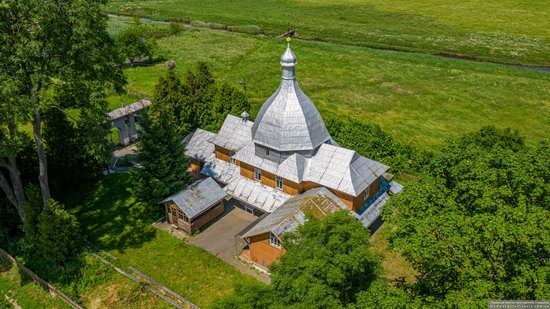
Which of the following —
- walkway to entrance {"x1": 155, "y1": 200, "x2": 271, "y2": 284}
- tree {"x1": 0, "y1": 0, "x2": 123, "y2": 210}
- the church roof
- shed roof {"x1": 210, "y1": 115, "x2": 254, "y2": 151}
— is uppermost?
tree {"x1": 0, "y1": 0, "x2": 123, "y2": 210}

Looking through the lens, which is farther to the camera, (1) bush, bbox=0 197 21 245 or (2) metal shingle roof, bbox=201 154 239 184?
(2) metal shingle roof, bbox=201 154 239 184

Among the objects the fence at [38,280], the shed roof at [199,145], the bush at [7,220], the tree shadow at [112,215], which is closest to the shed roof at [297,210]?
the tree shadow at [112,215]

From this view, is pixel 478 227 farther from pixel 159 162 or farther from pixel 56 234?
pixel 56 234

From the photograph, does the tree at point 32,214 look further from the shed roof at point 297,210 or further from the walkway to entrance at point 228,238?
the shed roof at point 297,210

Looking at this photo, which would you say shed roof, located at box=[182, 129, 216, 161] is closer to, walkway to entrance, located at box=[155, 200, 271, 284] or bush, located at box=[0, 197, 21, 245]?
walkway to entrance, located at box=[155, 200, 271, 284]

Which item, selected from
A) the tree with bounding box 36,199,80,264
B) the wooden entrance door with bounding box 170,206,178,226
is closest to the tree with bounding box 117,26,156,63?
the wooden entrance door with bounding box 170,206,178,226

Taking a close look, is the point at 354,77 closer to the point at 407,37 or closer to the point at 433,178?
the point at 407,37
